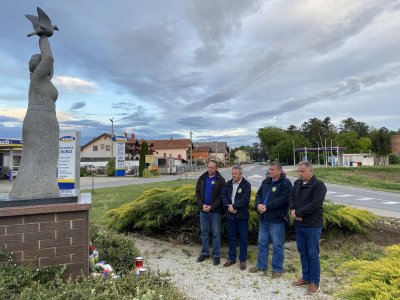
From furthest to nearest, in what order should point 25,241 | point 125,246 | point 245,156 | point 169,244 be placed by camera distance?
1. point 245,156
2. point 169,244
3. point 125,246
4. point 25,241

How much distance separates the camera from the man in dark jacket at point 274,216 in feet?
16.6

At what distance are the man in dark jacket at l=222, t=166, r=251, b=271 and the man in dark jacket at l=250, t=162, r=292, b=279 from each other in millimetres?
285

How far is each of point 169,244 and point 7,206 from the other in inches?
139

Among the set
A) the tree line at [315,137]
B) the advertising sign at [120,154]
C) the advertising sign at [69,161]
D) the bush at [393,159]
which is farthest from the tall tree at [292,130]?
the advertising sign at [69,161]

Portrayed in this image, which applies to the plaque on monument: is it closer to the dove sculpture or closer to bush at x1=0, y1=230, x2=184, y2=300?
the dove sculpture

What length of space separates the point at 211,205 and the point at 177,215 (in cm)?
130

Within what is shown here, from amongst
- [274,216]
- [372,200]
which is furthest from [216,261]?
[372,200]

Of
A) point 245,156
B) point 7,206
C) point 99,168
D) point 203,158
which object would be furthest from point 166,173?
point 245,156

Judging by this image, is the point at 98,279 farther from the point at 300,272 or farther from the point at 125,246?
the point at 300,272

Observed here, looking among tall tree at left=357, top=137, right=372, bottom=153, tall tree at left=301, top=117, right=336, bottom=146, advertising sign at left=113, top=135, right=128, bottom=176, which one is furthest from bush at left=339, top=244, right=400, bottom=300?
tall tree at left=301, top=117, right=336, bottom=146

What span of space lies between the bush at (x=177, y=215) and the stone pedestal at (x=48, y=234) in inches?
98.6

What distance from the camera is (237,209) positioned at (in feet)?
18.1

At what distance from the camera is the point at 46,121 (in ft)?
15.4

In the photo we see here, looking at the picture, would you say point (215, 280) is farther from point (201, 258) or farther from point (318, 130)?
point (318, 130)
